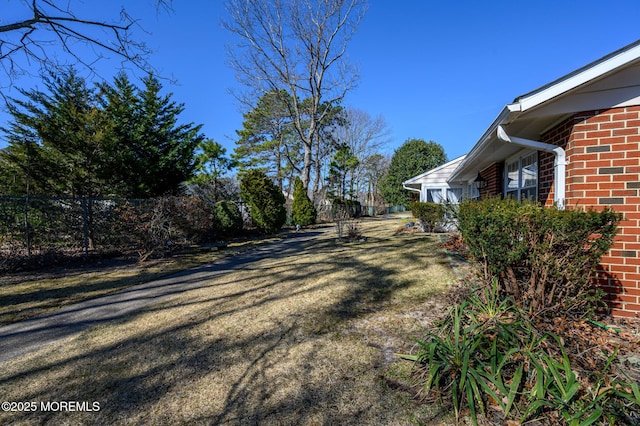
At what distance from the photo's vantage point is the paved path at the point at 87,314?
320 centimetres

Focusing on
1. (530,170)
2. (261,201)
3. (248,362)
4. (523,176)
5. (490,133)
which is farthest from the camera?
(261,201)

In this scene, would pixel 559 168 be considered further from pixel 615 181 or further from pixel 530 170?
pixel 530 170

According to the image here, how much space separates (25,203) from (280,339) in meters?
7.56

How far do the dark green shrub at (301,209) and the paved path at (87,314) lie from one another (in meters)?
11.5

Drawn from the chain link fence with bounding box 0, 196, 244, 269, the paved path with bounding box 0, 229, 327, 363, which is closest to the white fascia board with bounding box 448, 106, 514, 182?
the paved path with bounding box 0, 229, 327, 363

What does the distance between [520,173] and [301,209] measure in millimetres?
13094

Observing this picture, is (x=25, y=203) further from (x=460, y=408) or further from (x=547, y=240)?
(x=547, y=240)

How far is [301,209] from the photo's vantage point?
18.0 metres

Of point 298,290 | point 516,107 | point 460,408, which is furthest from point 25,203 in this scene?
point 516,107

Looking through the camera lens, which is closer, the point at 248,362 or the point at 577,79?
the point at 248,362

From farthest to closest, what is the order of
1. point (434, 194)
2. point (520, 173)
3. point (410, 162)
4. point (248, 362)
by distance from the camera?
point (410, 162), point (434, 194), point (520, 173), point (248, 362)

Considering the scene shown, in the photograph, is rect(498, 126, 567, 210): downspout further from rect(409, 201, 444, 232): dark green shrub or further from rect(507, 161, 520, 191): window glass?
rect(409, 201, 444, 232): dark green shrub

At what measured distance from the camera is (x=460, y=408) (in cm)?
195

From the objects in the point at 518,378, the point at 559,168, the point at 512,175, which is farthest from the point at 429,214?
the point at 518,378
